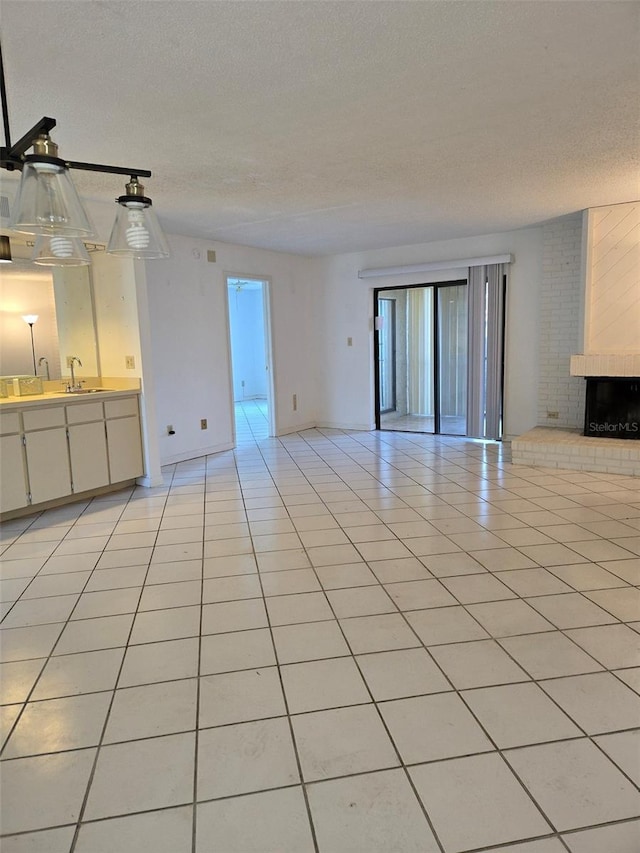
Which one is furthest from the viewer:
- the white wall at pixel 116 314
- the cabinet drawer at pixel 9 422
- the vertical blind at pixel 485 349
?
the vertical blind at pixel 485 349

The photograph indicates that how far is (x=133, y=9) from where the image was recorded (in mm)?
1828

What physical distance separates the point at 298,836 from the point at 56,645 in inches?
56.7

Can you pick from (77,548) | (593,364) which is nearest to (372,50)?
(77,548)

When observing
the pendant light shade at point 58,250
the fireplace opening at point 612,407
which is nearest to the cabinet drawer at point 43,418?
the pendant light shade at point 58,250

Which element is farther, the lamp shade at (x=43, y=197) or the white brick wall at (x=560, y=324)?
the white brick wall at (x=560, y=324)

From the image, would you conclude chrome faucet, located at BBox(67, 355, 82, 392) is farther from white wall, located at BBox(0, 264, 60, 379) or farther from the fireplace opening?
the fireplace opening

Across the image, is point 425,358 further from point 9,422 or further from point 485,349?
point 9,422

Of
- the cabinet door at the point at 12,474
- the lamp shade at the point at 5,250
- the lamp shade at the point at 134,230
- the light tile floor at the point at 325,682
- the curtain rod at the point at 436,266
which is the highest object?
the curtain rod at the point at 436,266

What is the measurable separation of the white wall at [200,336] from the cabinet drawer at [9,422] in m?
1.67

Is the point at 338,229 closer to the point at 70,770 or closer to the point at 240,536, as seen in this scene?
the point at 240,536

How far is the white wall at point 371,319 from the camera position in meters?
6.07

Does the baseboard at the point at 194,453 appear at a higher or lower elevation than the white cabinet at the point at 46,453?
lower

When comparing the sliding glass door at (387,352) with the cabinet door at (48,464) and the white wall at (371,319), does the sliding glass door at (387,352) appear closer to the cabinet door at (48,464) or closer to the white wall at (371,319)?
the white wall at (371,319)

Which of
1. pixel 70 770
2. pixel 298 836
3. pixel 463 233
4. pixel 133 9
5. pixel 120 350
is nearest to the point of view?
pixel 298 836
